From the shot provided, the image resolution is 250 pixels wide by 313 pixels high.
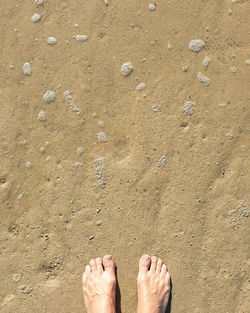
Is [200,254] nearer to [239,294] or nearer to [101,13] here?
[239,294]

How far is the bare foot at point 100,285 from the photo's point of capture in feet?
6.95

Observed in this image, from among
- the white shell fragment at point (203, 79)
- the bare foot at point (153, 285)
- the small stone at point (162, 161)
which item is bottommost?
the bare foot at point (153, 285)

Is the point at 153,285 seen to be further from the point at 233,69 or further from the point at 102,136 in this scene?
the point at 233,69

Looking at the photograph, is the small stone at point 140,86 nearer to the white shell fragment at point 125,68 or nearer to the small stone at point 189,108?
the white shell fragment at point 125,68

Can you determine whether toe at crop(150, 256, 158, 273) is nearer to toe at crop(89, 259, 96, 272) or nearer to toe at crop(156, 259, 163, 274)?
toe at crop(156, 259, 163, 274)

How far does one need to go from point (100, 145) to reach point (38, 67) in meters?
0.66

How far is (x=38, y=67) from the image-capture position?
214cm

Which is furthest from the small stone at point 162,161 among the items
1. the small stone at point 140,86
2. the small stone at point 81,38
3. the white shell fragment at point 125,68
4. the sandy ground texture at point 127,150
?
the small stone at point 81,38

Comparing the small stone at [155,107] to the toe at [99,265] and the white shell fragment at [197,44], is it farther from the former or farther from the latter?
the toe at [99,265]

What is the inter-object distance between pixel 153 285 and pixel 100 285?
35cm

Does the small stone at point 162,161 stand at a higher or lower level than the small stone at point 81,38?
lower

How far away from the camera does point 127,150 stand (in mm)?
2119

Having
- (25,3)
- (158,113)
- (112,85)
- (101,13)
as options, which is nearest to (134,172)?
(158,113)

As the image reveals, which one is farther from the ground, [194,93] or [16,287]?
[194,93]
